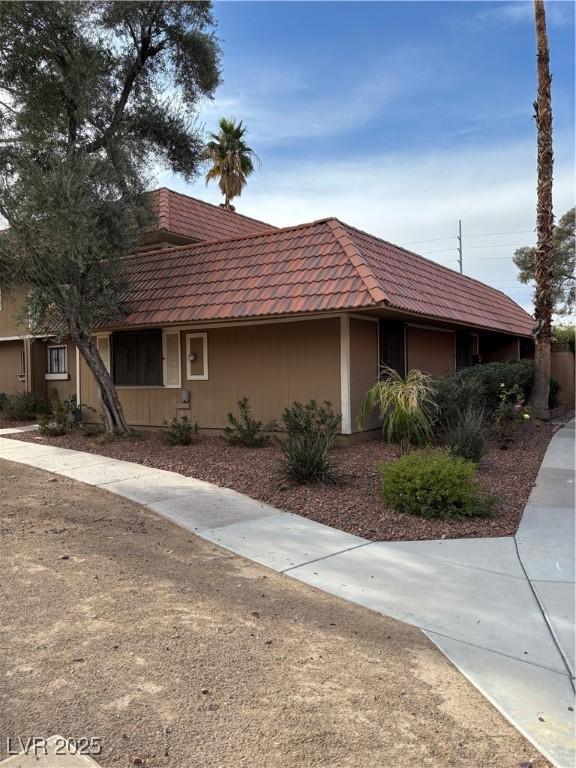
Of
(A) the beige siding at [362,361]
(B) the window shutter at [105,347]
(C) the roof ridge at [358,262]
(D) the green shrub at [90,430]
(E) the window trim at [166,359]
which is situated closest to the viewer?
(C) the roof ridge at [358,262]

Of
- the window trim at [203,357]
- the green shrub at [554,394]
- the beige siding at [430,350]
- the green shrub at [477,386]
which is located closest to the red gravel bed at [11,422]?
the window trim at [203,357]

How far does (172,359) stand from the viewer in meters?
13.7

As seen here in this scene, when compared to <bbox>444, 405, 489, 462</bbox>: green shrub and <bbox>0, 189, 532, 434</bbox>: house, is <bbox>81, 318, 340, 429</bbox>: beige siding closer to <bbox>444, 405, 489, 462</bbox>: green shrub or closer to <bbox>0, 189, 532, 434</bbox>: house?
<bbox>0, 189, 532, 434</bbox>: house

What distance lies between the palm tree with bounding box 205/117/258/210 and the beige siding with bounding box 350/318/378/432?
20.8 meters

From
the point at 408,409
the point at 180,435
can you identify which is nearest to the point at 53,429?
the point at 180,435

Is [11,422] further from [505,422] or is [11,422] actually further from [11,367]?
[505,422]

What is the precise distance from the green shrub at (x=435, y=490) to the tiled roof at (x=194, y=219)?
11.6 meters

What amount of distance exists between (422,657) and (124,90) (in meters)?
13.2

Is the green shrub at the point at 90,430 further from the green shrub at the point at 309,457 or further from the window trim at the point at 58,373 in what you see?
the green shrub at the point at 309,457

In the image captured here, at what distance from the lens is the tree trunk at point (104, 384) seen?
A: 12.6 m

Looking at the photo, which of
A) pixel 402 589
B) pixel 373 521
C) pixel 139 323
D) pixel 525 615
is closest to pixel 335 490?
pixel 373 521

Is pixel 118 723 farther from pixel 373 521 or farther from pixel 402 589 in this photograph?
pixel 373 521

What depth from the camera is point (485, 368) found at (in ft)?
46.2

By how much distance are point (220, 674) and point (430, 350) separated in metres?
12.4
